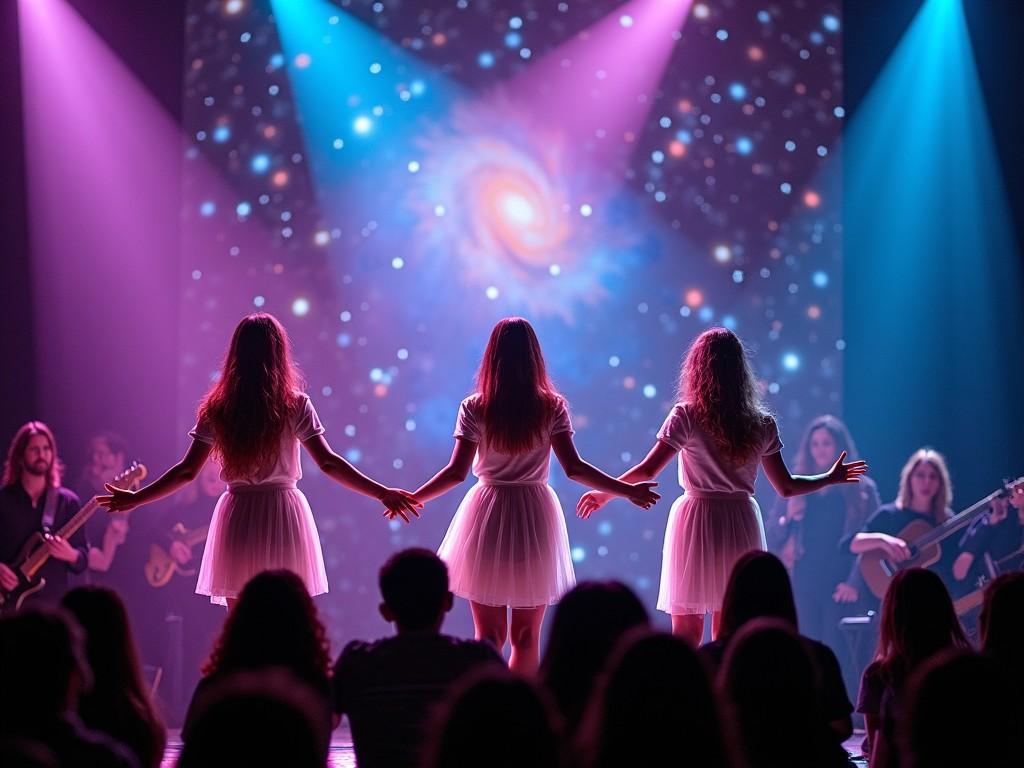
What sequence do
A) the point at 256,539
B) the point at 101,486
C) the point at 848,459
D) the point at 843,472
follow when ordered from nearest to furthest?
the point at 256,539 → the point at 843,472 → the point at 101,486 → the point at 848,459

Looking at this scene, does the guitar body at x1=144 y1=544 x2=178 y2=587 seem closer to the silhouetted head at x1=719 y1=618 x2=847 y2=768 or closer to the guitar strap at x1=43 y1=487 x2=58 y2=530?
the guitar strap at x1=43 y1=487 x2=58 y2=530

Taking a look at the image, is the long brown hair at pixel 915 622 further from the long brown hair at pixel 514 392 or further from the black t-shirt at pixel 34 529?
the black t-shirt at pixel 34 529

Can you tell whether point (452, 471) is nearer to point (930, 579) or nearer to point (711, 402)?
point (711, 402)

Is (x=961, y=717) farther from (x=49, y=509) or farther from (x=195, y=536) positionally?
(x=195, y=536)

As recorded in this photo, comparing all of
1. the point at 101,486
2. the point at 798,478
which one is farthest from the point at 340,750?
the point at 101,486

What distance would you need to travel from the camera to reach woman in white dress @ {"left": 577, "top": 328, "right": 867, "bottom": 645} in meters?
4.46

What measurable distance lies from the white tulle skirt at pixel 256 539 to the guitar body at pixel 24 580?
5.54 ft

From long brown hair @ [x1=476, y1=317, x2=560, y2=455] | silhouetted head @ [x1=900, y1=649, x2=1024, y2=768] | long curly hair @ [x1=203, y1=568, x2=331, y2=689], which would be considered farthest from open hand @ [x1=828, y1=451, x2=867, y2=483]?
silhouetted head @ [x1=900, y1=649, x2=1024, y2=768]

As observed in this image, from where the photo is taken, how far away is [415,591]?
2.75m

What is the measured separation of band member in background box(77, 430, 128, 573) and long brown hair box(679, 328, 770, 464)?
3618 millimetres

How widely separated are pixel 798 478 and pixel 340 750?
2252mm

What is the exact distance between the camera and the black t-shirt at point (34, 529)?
223 inches

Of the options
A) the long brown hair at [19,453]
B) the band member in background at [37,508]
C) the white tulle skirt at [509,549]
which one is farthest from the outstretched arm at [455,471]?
the long brown hair at [19,453]

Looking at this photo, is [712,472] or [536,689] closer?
[536,689]
